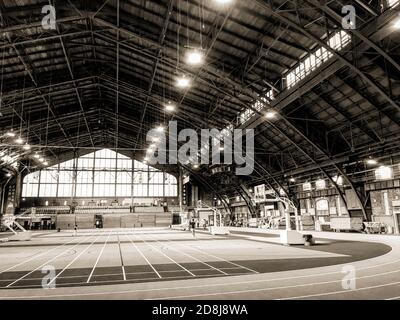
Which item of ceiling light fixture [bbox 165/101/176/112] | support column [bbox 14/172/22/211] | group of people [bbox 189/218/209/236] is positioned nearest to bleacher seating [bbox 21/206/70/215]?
support column [bbox 14/172/22/211]

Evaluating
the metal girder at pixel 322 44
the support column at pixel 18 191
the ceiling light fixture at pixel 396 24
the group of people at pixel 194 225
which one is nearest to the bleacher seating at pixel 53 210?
the support column at pixel 18 191

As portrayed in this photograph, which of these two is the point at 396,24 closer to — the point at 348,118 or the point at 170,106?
the point at 348,118

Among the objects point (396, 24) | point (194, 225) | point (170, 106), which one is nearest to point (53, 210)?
point (194, 225)

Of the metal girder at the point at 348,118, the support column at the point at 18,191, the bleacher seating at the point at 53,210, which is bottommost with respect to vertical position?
the bleacher seating at the point at 53,210

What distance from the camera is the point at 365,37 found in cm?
1462

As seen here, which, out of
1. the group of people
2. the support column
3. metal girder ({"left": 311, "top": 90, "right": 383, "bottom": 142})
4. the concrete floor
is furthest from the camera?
the support column

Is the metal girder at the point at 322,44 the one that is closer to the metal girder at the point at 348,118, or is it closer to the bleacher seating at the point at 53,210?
the metal girder at the point at 348,118

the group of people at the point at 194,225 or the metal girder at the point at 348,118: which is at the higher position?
the metal girder at the point at 348,118

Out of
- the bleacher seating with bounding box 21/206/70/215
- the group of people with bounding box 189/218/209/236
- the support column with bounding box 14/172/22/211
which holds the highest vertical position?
the support column with bounding box 14/172/22/211

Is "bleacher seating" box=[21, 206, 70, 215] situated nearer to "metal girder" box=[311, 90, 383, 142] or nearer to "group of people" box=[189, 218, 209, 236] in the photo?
"group of people" box=[189, 218, 209, 236]
